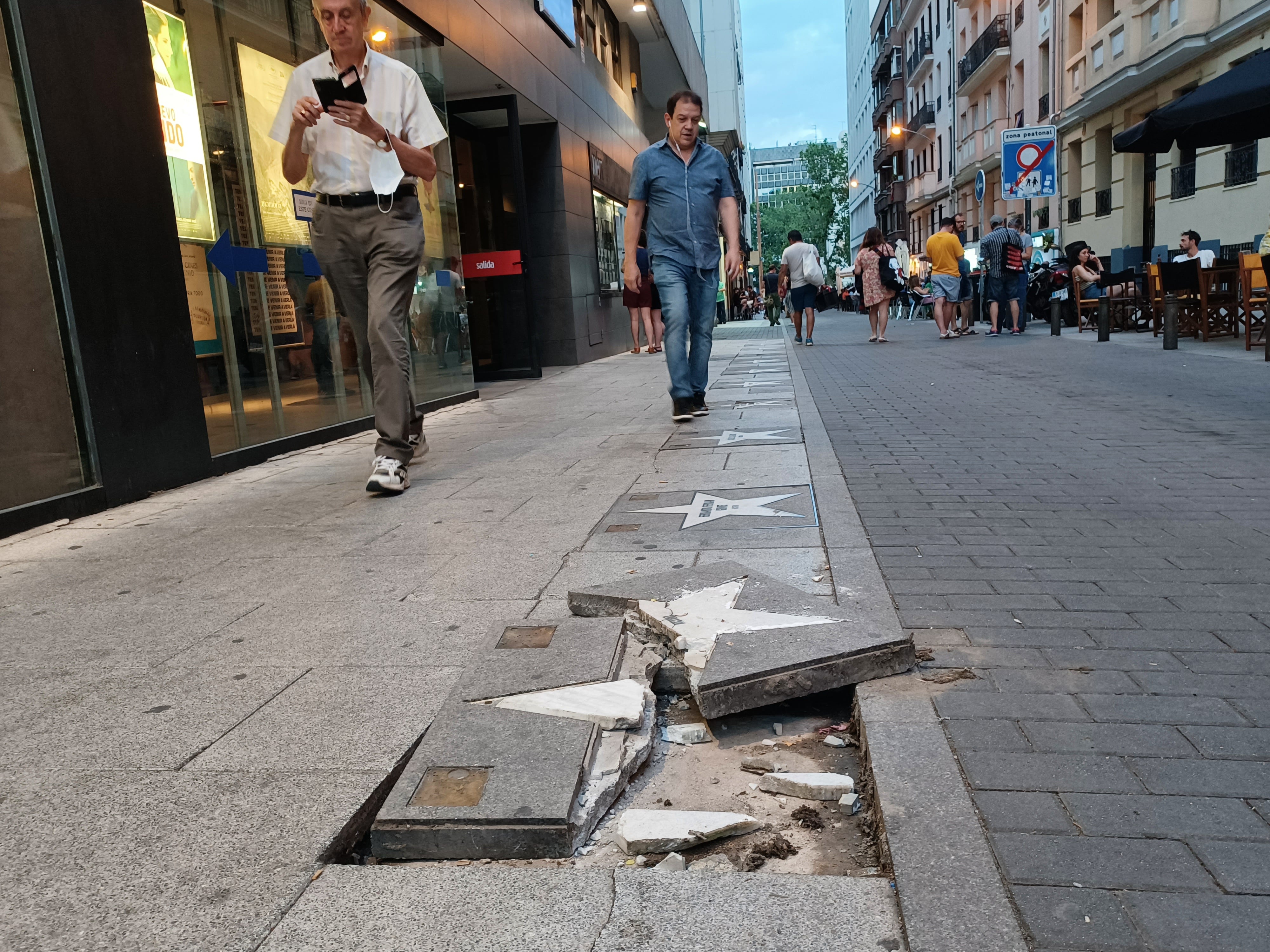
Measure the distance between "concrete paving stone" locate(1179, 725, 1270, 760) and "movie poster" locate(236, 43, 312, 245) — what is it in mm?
6152

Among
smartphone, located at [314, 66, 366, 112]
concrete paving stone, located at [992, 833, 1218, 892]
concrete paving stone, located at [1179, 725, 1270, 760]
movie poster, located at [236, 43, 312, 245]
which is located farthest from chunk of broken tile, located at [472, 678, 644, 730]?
movie poster, located at [236, 43, 312, 245]

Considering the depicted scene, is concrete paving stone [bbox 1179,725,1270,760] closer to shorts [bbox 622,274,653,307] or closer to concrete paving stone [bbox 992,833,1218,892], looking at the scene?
concrete paving stone [bbox 992,833,1218,892]

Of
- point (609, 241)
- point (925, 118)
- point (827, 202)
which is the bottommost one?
point (609, 241)

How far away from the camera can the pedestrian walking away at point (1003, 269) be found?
632 inches

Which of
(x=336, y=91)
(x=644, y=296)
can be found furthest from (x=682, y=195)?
(x=644, y=296)

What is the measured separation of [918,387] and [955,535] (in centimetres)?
567

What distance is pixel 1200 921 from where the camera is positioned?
4.62 feet

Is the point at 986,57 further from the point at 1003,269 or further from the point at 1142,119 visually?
the point at 1003,269

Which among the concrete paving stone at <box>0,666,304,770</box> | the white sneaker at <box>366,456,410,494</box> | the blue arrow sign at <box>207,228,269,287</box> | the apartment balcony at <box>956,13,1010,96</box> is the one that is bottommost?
the concrete paving stone at <box>0,666,304,770</box>

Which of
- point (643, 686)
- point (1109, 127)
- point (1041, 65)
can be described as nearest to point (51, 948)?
point (643, 686)

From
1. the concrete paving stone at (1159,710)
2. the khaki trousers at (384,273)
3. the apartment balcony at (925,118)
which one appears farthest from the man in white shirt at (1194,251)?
the apartment balcony at (925,118)

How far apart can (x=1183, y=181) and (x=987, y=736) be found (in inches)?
833

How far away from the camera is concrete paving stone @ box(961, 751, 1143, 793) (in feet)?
5.89

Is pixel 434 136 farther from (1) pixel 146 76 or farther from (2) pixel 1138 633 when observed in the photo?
(2) pixel 1138 633
